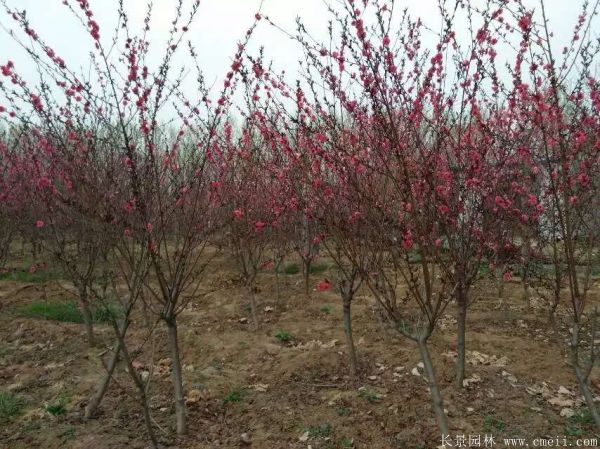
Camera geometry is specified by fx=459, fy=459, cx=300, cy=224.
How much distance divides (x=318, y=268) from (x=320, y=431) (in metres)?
6.99

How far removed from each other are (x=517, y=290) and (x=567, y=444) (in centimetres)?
550

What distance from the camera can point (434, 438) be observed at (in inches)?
160

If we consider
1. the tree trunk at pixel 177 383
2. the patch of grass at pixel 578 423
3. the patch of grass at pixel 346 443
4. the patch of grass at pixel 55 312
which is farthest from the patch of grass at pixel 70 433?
the patch of grass at pixel 578 423

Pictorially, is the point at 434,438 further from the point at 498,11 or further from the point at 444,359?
the point at 498,11

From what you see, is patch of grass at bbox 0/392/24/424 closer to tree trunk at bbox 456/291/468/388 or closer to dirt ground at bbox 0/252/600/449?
dirt ground at bbox 0/252/600/449

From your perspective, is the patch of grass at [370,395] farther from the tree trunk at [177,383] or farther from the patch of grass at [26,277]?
the patch of grass at [26,277]

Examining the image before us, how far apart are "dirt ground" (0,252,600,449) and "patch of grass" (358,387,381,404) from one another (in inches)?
0.6

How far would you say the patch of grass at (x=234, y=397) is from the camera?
16.3 ft

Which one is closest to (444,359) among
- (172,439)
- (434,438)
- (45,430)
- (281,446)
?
(434,438)

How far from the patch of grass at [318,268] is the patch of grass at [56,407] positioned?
671 centimetres

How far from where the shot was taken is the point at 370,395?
4773mm

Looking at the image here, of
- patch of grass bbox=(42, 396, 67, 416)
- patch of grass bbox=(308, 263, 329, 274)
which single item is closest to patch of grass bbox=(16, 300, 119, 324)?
patch of grass bbox=(42, 396, 67, 416)

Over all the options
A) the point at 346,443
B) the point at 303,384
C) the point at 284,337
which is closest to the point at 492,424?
the point at 346,443

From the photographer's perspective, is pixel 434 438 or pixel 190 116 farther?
pixel 190 116
